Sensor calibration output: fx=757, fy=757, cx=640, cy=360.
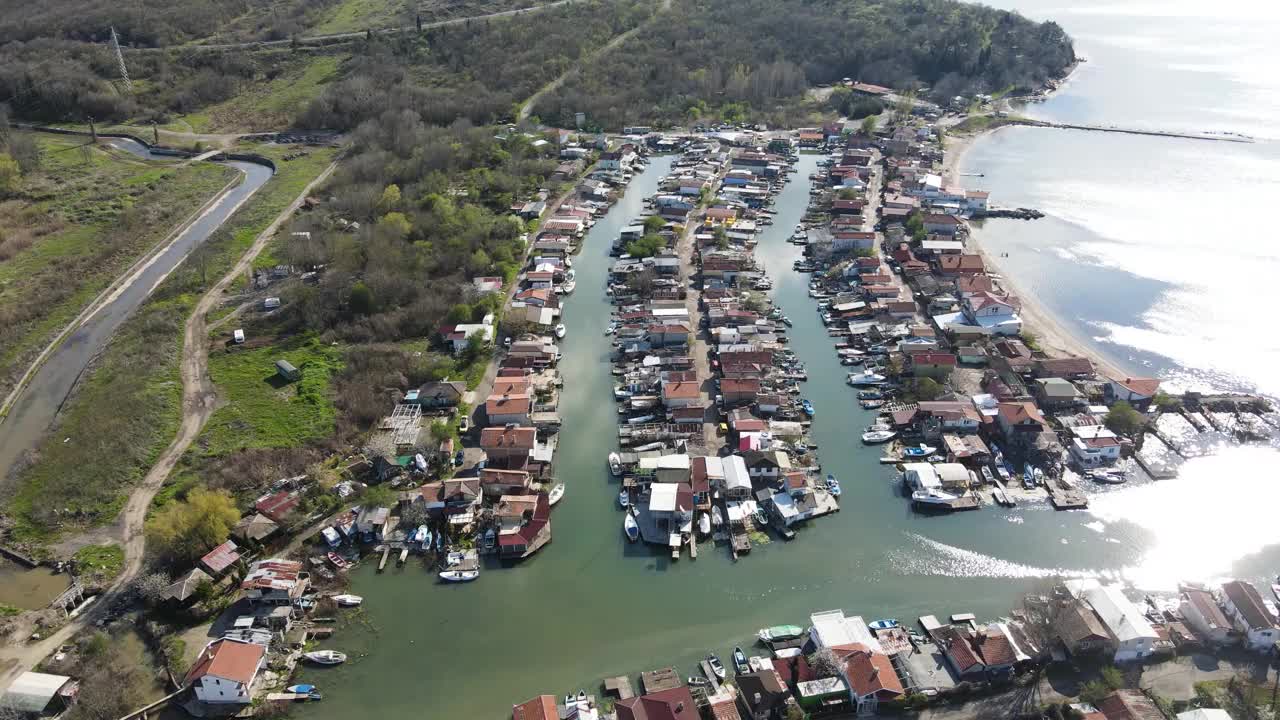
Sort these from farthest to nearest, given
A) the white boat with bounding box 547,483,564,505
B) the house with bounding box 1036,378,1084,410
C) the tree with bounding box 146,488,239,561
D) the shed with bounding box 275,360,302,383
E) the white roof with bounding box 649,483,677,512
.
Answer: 1. the shed with bounding box 275,360,302,383
2. the house with bounding box 1036,378,1084,410
3. the white boat with bounding box 547,483,564,505
4. the white roof with bounding box 649,483,677,512
5. the tree with bounding box 146,488,239,561

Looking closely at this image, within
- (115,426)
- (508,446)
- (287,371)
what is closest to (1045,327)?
(508,446)

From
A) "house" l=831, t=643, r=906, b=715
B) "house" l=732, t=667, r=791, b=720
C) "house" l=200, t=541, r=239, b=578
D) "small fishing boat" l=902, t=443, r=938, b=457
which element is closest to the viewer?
"house" l=732, t=667, r=791, b=720

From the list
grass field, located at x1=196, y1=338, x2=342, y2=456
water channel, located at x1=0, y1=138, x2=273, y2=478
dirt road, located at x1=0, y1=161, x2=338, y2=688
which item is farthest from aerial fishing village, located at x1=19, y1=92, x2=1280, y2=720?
water channel, located at x1=0, y1=138, x2=273, y2=478

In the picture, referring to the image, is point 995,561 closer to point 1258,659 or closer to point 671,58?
point 1258,659

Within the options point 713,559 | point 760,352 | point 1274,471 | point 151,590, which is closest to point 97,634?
point 151,590

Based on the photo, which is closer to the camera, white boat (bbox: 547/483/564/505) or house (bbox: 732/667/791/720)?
house (bbox: 732/667/791/720)

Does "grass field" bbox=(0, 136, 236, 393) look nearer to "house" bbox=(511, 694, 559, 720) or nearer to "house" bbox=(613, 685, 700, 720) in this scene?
"house" bbox=(511, 694, 559, 720)
